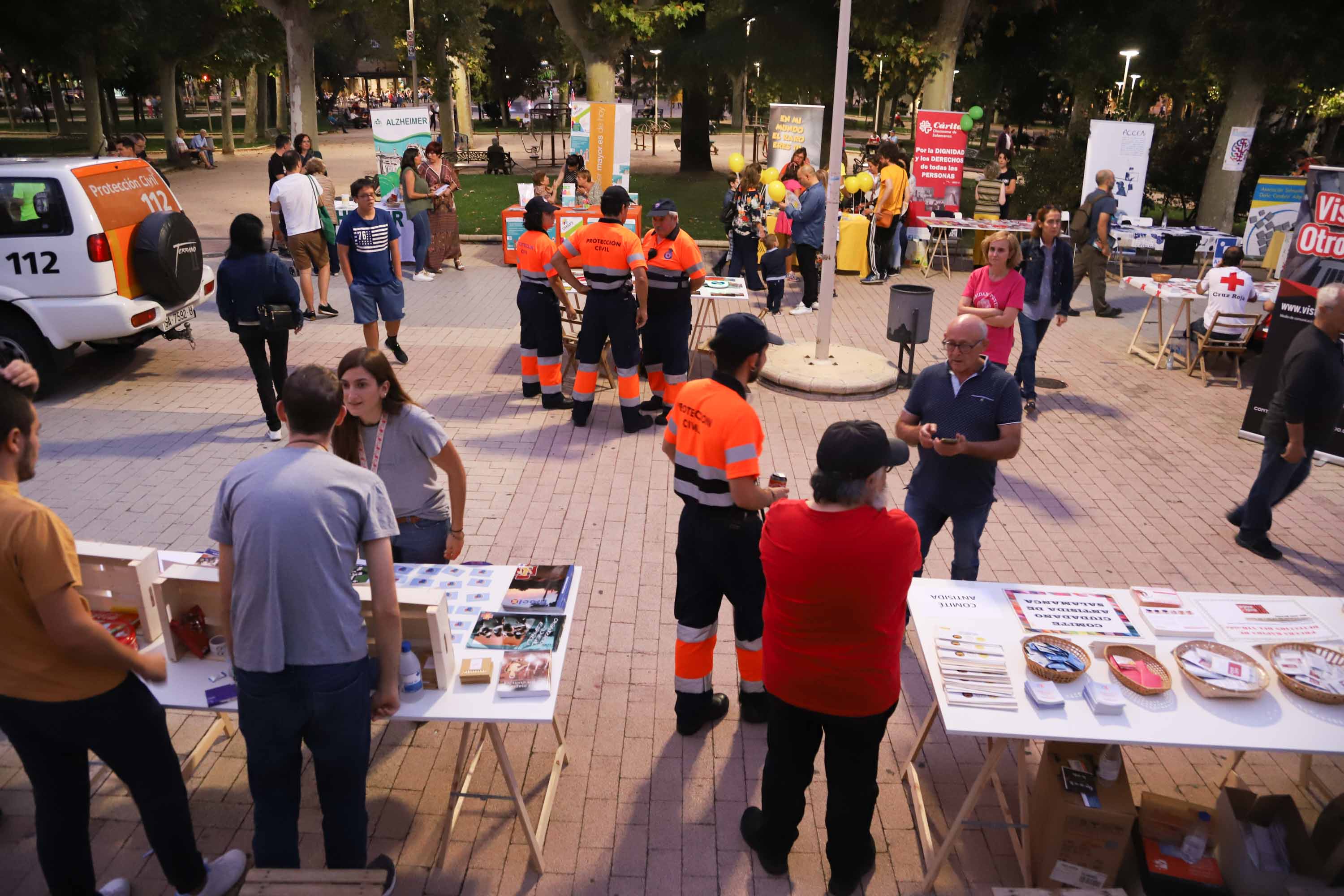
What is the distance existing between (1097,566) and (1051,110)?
1670 inches

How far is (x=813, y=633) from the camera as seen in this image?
3146 millimetres

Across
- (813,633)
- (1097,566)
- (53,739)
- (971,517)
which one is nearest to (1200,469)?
(1097,566)

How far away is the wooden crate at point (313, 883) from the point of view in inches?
104

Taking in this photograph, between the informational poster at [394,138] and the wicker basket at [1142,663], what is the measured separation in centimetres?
1341

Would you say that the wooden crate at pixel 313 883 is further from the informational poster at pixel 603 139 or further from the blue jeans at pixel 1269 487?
the informational poster at pixel 603 139

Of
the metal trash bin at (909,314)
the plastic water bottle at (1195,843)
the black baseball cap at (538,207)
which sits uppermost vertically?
the black baseball cap at (538,207)

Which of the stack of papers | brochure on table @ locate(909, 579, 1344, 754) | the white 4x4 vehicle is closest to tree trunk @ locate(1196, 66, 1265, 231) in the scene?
brochure on table @ locate(909, 579, 1344, 754)

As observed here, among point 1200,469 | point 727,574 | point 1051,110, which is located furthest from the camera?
point 1051,110

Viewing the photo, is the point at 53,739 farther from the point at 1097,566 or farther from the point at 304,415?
the point at 1097,566

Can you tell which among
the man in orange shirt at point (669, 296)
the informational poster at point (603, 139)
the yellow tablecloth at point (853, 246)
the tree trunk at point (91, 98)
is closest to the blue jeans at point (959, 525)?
the man in orange shirt at point (669, 296)

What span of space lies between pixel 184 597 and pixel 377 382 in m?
1.11

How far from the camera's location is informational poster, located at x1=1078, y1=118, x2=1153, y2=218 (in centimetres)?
1501

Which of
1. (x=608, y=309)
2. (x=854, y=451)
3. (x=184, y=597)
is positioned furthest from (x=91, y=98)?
(x=854, y=451)

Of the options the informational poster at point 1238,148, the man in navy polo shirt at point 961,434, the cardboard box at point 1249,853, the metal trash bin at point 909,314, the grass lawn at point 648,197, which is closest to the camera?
the cardboard box at point 1249,853
